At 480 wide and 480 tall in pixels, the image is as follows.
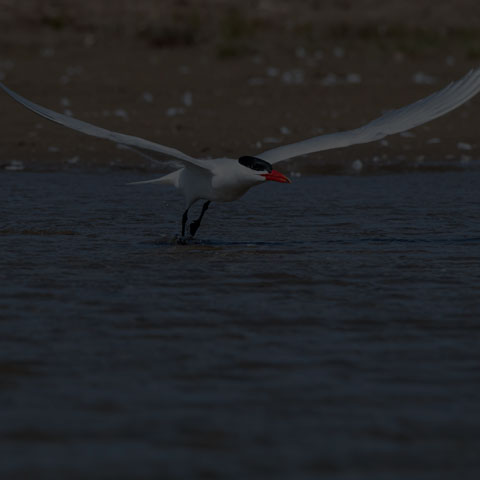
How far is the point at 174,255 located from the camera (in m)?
9.19

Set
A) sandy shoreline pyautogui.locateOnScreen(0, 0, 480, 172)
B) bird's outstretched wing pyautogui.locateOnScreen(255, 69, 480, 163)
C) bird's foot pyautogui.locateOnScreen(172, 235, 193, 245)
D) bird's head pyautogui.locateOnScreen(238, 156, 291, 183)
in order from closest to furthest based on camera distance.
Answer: bird's head pyautogui.locateOnScreen(238, 156, 291, 183) → bird's foot pyautogui.locateOnScreen(172, 235, 193, 245) → bird's outstretched wing pyautogui.locateOnScreen(255, 69, 480, 163) → sandy shoreline pyautogui.locateOnScreen(0, 0, 480, 172)

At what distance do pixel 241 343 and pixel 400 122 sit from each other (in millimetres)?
4033

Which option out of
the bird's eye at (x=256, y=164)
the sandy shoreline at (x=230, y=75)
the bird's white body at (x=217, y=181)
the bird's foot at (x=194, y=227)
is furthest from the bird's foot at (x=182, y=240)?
the sandy shoreline at (x=230, y=75)

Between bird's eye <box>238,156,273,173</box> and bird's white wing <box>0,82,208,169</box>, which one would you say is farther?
bird's eye <box>238,156,273,173</box>

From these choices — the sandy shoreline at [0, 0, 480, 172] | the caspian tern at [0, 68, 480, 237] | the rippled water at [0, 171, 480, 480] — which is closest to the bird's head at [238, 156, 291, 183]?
the caspian tern at [0, 68, 480, 237]

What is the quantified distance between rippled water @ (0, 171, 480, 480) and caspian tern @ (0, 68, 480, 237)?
0.39 m

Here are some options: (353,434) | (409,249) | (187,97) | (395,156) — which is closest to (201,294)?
(409,249)

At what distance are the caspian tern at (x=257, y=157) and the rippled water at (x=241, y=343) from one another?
1.29ft

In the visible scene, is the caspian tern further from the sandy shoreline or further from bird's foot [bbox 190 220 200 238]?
the sandy shoreline

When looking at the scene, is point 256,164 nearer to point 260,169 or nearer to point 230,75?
point 260,169

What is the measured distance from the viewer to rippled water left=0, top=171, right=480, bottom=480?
15.7 ft

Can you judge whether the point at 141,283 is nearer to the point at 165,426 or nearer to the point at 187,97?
the point at 165,426

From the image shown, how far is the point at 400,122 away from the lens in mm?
10023

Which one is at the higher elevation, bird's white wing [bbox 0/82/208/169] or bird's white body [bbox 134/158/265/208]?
bird's white wing [bbox 0/82/208/169]
